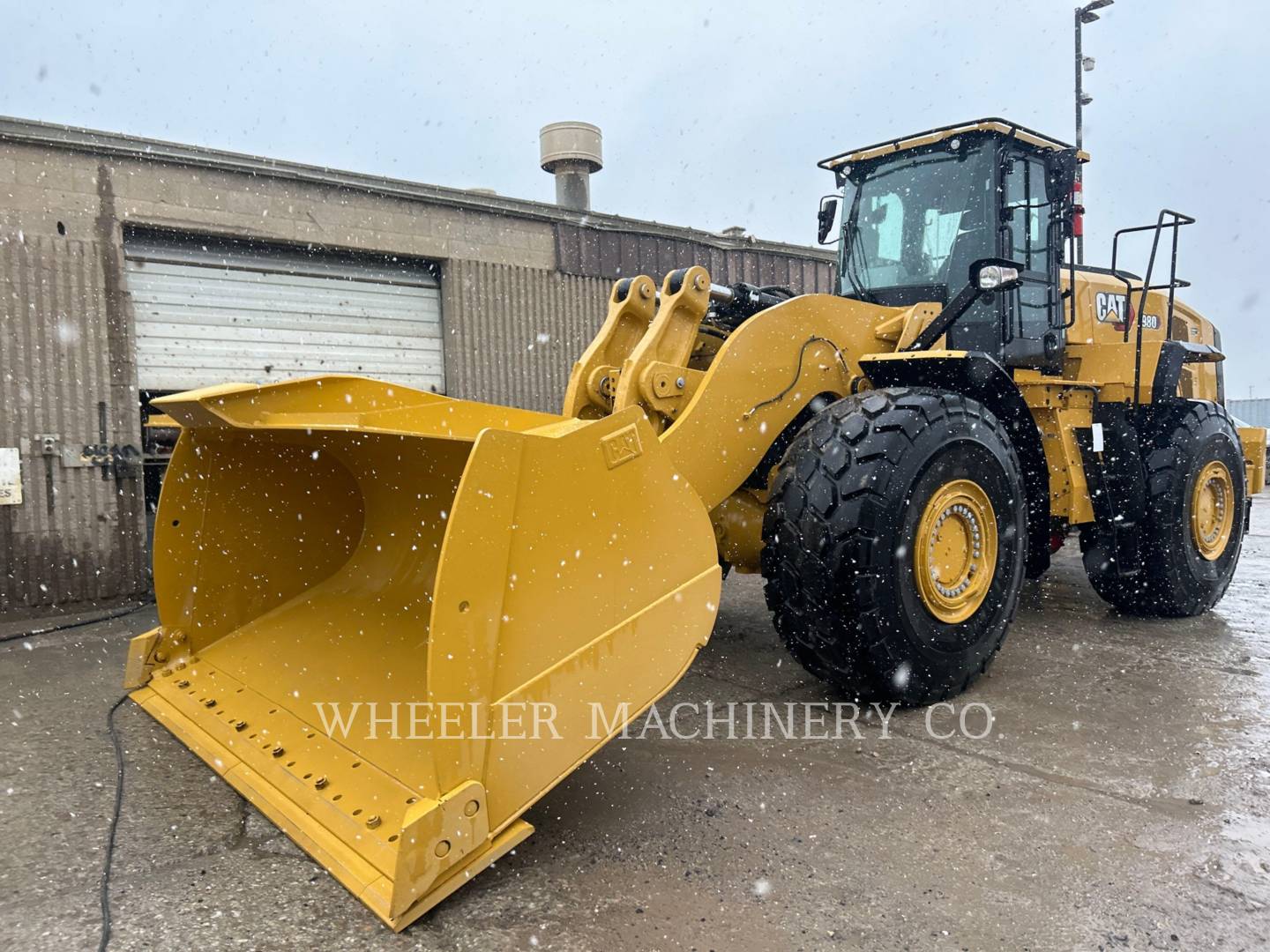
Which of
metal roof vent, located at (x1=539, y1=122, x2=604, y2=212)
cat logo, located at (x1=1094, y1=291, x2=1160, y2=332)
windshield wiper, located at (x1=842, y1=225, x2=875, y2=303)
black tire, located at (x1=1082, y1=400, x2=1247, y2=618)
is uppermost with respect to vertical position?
metal roof vent, located at (x1=539, y1=122, x2=604, y2=212)

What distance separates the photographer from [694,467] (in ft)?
10.3

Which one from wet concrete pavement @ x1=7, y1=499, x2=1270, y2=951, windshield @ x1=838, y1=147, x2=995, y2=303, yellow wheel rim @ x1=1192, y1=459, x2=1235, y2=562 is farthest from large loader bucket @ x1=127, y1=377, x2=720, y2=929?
yellow wheel rim @ x1=1192, y1=459, x2=1235, y2=562

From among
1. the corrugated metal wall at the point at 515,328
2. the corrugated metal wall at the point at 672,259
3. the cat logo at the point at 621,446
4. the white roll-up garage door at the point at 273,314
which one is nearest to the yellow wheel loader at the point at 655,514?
the cat logo at the point at 621,446

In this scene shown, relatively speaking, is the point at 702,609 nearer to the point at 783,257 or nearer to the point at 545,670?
the point at 545,670

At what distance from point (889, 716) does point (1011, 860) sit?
1080mm

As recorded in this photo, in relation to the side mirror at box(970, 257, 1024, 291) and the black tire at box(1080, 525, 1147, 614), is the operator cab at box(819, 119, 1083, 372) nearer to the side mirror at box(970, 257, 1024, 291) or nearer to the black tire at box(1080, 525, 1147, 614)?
the side mirror at box(970, 257, 1024, 291)

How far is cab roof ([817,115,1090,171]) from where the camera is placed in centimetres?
434

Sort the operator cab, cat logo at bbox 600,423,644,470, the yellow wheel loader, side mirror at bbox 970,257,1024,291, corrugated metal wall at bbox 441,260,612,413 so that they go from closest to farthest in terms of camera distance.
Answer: the yellow wheel loader < cat logo at bbox 600,423,644,470 < side mirror at bbox 970,257,1024,291 < the operator cab < corrugated metal wall at bbox 441,260,612,413

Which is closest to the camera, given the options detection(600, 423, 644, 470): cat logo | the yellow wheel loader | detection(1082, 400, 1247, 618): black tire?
the yellow wheel loader

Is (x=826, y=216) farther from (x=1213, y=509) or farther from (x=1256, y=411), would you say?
(x=1256, y=411)

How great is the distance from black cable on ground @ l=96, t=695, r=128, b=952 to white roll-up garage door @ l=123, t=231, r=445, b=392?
3.49 meters

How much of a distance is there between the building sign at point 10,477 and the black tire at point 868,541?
521 cm

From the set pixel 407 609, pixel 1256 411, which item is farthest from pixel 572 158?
pixel 1256 411

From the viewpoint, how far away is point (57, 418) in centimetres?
580
